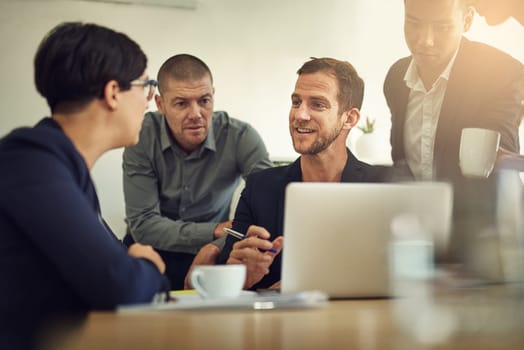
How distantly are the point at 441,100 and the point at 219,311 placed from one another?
2.13 meters

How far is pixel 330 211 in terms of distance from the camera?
57.9 inches

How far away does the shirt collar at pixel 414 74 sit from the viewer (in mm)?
3010

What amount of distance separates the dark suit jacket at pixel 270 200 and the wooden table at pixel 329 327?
4.33 feet

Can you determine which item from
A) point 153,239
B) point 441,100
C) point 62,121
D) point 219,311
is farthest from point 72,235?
Answer: point 441,100

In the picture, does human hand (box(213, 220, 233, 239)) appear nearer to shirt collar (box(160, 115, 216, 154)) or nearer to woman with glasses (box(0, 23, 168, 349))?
shirt collar (box(160, 115, 216, 154))

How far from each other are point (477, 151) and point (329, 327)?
181 cm

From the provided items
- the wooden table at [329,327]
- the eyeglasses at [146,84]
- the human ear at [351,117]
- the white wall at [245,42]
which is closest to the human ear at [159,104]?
the white wall at [245,42]

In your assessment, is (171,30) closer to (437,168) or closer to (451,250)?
(437,168)

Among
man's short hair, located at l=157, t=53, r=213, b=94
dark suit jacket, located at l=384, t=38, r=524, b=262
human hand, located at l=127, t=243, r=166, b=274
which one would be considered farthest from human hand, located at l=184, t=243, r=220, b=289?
human hand, located at l=127, t=243, r=166, b=274

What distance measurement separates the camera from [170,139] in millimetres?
3004

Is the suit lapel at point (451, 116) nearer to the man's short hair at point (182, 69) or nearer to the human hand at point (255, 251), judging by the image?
the man's short hair at point (182, 69)

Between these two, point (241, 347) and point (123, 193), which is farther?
point (123, 193)

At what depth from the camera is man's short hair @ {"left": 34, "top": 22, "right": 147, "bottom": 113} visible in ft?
5.38

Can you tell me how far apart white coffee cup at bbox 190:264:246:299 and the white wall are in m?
1.63
